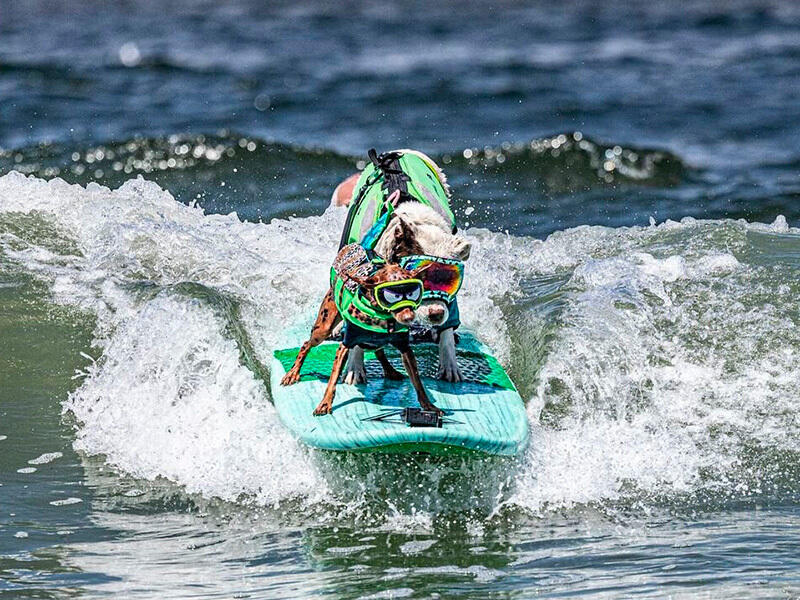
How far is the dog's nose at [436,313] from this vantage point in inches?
224

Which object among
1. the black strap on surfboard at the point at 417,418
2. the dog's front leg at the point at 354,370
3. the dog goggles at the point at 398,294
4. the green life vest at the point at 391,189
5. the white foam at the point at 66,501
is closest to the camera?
the dog goggles at the point at 398,294

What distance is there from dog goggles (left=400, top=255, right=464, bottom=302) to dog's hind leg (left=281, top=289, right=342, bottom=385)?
95 centimetres

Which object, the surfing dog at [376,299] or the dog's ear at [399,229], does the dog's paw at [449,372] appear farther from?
the dog's ear at [399,229]

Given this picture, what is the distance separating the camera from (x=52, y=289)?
934 cm

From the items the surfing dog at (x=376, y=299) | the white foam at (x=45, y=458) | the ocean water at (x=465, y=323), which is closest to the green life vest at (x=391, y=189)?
the surfing dog at (x=376, y=299)

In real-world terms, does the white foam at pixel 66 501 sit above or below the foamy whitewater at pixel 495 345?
below

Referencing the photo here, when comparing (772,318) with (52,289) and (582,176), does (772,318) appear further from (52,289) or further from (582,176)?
(582,176)

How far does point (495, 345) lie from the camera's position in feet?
26.8

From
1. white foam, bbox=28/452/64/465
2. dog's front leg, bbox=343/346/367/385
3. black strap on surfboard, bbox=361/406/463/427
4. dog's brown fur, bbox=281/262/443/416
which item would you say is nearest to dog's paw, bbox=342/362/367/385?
dog's front leg, bbox=343/346/367/385

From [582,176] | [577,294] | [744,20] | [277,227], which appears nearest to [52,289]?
[277,227]

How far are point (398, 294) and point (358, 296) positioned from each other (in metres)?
0.28

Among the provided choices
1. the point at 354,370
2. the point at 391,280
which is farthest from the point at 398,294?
the point at 354,370

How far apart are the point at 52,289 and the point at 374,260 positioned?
14.7 ft

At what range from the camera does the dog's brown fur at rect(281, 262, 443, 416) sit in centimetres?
556
